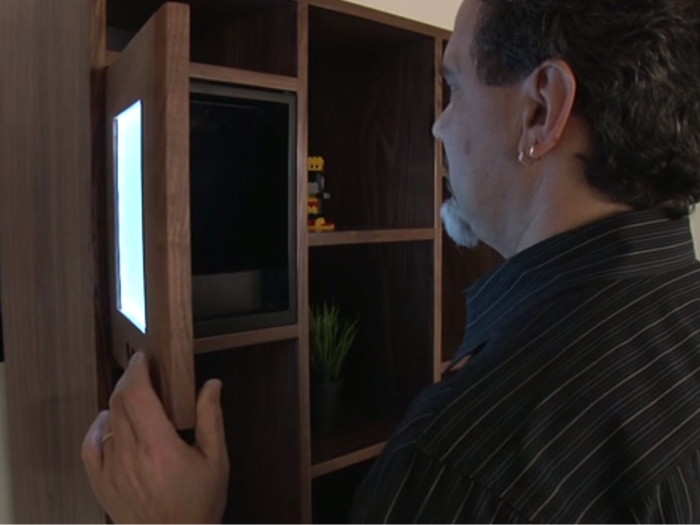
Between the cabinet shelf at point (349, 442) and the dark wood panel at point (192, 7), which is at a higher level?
the dark wood panel at point (192, 7)

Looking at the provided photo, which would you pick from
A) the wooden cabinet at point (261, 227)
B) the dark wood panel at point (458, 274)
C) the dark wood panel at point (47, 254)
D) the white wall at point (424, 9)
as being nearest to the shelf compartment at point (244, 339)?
the wooden cabinet at point (261, 227)

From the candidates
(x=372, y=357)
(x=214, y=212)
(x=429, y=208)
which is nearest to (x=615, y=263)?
(x=214, y=212)

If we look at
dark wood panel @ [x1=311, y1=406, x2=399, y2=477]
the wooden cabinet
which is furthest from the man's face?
dark wood panel @ [x1=311, y1=406, x2=399, y2=477]

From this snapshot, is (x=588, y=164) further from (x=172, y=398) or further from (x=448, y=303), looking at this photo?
(x=448, y=303)

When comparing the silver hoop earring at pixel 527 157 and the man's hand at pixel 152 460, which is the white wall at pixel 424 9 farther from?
the man's hand at pixel 152 460

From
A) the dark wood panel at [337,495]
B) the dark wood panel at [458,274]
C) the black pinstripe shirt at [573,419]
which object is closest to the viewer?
the black pinstripe shirt at [573,419]

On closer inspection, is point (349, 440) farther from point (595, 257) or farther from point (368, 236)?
point (595, 257)

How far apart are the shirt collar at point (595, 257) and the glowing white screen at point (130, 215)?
35 centimetres

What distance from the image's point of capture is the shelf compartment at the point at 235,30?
982 millimetres

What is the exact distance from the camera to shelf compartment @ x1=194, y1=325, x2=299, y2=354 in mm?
884

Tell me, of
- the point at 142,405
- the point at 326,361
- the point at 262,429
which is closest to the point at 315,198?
the point at 326,361

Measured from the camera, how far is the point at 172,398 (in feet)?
1.84

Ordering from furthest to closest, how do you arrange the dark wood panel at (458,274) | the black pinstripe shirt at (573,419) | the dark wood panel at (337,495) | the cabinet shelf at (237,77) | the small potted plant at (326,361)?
the dark wood panel at (458,274), the dark wood panel at (337,495), the small potted plant at (326,361), the cabinet shelf at (237,77), the black pinstripe shirt at (573,419)

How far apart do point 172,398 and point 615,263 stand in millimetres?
429
